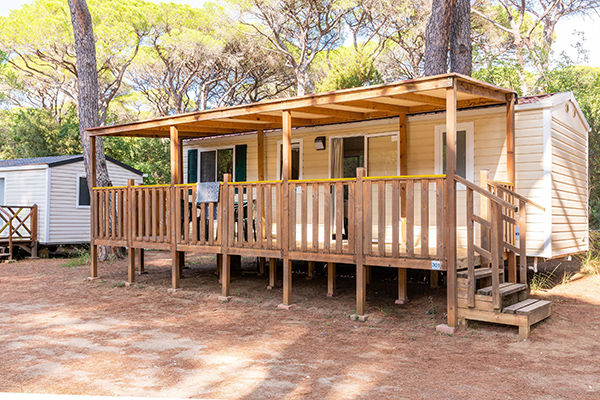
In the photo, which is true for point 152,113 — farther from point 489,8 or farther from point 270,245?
point 270,245

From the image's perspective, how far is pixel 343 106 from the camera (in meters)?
7.59

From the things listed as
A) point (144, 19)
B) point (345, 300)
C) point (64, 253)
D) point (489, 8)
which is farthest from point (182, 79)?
point (345, 300)

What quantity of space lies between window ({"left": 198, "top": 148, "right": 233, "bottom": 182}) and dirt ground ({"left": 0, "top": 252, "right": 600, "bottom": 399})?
323cm

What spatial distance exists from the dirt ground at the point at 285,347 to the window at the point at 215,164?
323 centimetres

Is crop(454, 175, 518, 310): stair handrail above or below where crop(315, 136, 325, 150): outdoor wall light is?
below

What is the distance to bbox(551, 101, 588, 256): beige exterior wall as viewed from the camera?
25.8 ft

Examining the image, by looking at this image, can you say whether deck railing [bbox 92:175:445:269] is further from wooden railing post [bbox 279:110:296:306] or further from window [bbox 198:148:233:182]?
window [bbox 198:148:233:182]

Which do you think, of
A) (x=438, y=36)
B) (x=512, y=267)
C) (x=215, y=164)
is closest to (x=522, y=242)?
(x=512, y=267)

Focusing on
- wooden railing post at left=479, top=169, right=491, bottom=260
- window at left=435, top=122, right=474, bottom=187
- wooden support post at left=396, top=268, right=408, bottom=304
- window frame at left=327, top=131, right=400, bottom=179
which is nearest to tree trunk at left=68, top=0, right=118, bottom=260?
window frame at left=327, top=131, right=400, bottom=179

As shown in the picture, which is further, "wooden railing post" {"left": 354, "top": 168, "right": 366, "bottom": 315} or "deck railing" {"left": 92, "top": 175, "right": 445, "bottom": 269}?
"wooden railing post" {"left": 354, "top": 168, "right": 366, "bottom": 315}

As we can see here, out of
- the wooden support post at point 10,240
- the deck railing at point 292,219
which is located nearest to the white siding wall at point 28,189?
the wooden support post at point 10,240

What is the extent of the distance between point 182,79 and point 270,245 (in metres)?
19.1

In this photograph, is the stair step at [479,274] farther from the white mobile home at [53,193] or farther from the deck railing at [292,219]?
the white mobile home at [53,193]

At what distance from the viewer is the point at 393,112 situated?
851cm
